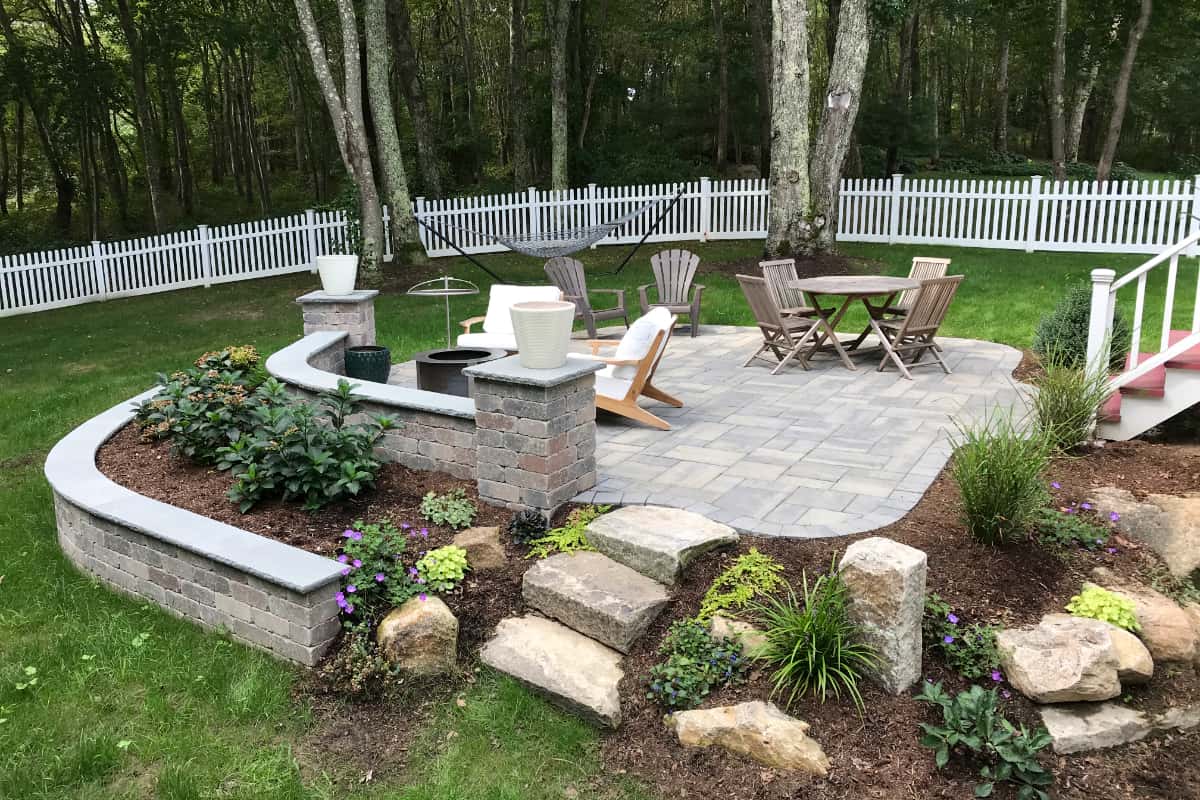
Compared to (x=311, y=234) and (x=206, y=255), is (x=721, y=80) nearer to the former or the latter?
(x=311, y=234)

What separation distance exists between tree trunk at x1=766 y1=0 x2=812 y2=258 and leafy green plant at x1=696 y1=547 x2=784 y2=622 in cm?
905

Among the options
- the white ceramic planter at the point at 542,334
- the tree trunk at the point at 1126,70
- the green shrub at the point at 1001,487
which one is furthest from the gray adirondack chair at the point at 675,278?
the tree trunk at the point at 1126,70

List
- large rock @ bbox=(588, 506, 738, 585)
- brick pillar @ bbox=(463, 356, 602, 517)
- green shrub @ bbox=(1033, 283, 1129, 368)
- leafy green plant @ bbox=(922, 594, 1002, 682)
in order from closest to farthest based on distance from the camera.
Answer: leafy green plant @ bbox=(922, 594, 1002, 682) < large rock @ bbox=(588, 506, 738, 585) < brick pillar @ bbox=(463, 356, 602, 517) < green shrub @ bbox=(1033, 283, 1129, 368)

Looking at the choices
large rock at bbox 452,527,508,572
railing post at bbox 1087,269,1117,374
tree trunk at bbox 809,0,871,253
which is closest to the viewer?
large rock at bbox 452,527,508,572

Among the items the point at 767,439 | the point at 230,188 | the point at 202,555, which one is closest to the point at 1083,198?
the point at 767,439

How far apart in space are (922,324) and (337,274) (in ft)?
14.0

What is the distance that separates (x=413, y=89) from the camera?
16078 mm

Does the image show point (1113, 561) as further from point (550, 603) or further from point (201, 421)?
point (201, 421)

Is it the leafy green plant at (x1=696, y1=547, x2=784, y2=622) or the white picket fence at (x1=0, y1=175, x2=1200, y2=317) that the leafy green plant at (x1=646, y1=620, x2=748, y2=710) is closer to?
the leafy green plant at (x1=696, y1=547, x2=784, y2=622)

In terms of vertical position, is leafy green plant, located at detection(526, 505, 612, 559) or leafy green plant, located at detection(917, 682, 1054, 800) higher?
leafy green plant, located at detection(526, 505, 612, 559)

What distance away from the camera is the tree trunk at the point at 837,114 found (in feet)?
38.4

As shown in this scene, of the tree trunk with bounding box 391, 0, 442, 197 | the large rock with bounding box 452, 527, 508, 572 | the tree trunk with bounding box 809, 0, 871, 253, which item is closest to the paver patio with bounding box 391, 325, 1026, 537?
the large rock with bounding box 452, 527, 508, 572

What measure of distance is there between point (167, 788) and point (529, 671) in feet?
3.83

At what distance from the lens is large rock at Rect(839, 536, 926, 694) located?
2891 mm
